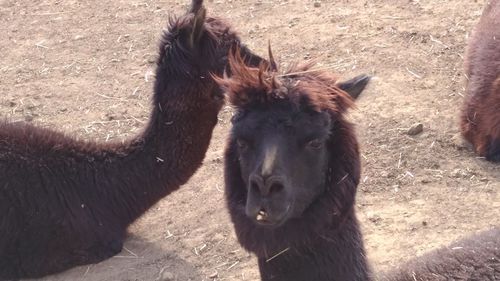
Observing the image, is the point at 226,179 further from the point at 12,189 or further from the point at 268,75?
the point at 12,189

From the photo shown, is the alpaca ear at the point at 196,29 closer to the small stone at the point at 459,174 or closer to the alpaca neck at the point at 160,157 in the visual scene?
the alpaca neck at the point at 160,157

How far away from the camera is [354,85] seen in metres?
4.46

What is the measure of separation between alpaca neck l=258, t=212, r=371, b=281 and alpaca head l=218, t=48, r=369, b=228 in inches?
7.8

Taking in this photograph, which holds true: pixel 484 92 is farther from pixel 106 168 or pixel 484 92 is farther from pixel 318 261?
pixel 318 261

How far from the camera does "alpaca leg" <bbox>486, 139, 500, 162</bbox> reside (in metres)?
6.75

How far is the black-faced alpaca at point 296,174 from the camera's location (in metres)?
3.95

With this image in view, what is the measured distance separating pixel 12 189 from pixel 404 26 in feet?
15.5

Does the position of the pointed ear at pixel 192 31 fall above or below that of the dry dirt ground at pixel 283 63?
above

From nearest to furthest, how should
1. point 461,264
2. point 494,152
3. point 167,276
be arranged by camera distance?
1. point 461,264
2. point 167,276
3. point 494,152

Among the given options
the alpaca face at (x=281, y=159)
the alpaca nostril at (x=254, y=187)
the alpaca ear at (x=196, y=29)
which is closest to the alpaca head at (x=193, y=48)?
the alpaca ear at (x=196, y=29)

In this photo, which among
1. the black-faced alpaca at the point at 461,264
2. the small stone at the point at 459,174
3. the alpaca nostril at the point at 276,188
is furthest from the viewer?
the small stone at the point at 459,174

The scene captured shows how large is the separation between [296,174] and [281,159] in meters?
0.15

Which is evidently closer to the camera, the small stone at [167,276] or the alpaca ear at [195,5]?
the small stone at [167,276]

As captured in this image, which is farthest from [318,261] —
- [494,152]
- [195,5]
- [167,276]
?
[494,152]
